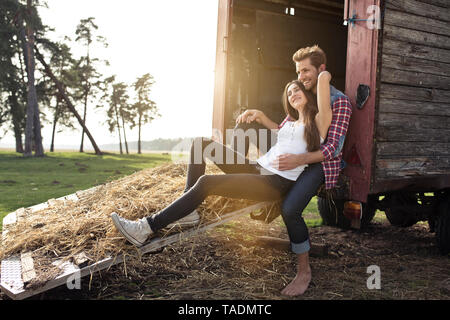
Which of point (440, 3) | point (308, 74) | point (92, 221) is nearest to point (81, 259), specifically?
point (92, 221)

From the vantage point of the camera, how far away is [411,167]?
10.2 feet

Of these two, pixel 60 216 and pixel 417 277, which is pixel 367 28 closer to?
pixel 417 277

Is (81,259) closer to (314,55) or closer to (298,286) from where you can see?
(298,286)

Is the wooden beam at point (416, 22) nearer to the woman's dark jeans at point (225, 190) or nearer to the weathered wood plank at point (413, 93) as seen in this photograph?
the weathered wood plank at point (413, 93)

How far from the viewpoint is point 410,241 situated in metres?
4.29

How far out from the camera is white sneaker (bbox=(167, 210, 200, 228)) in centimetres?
270

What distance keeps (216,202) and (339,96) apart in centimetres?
134

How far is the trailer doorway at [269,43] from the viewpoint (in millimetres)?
5582

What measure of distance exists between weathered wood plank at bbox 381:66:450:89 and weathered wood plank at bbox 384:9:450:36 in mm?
393

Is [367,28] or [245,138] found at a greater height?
[367,28]

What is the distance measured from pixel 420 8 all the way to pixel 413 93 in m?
0.76

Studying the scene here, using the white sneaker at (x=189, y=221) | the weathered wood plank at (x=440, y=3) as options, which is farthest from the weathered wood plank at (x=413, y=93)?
the white sneaker at (x=189, y=221)

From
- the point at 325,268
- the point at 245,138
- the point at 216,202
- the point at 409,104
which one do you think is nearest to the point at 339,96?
the point at 409,104
